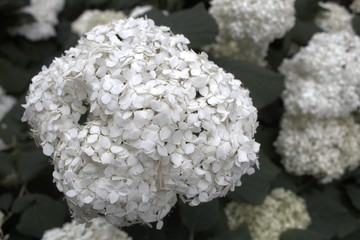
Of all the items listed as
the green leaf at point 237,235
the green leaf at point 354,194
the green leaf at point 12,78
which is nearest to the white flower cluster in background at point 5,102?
the green leaf at point 12,78

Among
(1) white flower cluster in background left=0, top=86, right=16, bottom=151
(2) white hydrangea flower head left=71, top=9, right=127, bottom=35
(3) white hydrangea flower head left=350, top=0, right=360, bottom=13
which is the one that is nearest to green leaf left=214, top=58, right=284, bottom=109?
(2) white hydrangea flower head left=71, top=9, right=127, bottom=35

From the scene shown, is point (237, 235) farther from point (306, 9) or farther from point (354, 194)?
point (306, 9)

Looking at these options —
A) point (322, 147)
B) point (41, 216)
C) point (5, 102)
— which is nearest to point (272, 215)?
point (322, 147)

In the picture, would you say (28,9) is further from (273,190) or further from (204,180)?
(204,180)

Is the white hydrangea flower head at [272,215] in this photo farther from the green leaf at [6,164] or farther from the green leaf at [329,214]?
the green leaf at [6,164]

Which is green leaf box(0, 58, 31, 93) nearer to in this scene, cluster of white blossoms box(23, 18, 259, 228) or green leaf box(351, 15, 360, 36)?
cluster of white blossoms box(23, 18, 259, 228)
